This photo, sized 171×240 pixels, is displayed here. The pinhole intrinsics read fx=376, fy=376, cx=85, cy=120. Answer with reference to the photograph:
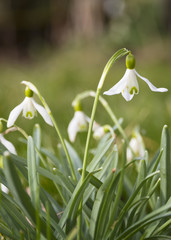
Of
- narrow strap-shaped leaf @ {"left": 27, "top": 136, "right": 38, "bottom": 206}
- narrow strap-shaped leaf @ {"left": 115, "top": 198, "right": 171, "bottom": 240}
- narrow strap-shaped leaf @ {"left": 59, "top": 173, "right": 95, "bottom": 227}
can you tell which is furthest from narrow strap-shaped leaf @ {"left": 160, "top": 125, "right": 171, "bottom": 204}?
narrow strap-shaped leaf @ {"left": 27, "top": 136, "right": 38, "bottom": 206}

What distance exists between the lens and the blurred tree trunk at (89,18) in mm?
9234

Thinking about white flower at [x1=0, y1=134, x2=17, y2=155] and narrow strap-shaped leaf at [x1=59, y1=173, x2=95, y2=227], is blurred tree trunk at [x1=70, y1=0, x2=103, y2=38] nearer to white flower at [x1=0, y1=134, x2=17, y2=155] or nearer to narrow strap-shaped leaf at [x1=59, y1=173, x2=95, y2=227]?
white flower at [x1=0, y1=134, x2=17, y2=155]

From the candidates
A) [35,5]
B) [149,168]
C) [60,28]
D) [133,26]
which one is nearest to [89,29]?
[133,26]

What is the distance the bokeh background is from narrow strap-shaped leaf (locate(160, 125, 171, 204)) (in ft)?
1.40

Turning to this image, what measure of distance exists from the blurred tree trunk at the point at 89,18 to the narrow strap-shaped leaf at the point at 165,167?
8193 millimetres

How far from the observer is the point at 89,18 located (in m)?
9.30

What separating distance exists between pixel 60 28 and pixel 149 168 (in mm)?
10169

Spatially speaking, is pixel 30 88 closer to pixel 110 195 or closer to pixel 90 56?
pixel 110 195

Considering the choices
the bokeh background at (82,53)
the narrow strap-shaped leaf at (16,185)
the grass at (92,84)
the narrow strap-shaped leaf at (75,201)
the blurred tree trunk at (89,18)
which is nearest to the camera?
the narrow strap-shaped leaf at (16,185)

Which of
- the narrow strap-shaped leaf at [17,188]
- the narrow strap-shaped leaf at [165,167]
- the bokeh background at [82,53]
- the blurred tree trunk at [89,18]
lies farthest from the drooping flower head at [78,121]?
the blurred tree trunk at [89,18]

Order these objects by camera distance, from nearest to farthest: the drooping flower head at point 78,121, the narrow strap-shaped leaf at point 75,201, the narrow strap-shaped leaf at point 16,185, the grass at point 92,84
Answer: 1. the narrow strap-shaped leaf at point 16,185
2. the narrow strap-shaped leaf at point 75,201
3. the drooping flower head at point 78,121
4. the grass at point 92,84

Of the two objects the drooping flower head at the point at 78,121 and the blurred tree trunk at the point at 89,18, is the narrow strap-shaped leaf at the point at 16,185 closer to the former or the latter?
the drooping flower head at the point at 78,121

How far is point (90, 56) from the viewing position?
7.76m

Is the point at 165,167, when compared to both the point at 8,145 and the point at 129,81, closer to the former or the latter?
the point at 129,81
